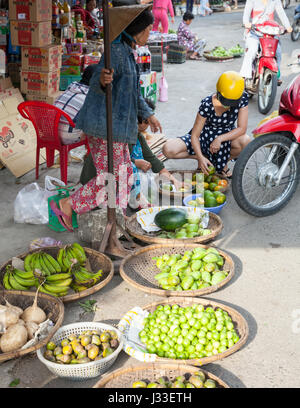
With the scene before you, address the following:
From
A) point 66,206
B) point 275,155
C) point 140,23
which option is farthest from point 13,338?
point 275,155

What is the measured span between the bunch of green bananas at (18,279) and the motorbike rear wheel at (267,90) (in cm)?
489

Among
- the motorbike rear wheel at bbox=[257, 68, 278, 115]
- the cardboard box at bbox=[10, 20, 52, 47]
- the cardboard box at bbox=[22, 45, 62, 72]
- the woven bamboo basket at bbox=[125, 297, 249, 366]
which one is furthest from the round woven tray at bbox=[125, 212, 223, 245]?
the motorbike rear wheel at bbox=[257, 68, 278, 115]

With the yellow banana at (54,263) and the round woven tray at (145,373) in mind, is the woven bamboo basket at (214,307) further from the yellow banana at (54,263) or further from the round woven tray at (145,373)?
the yellow banana at (54,263)

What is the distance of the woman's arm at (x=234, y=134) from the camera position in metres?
4.26

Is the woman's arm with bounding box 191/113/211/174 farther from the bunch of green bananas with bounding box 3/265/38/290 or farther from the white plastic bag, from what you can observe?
the bunch of green bananas with bounding box 3/265/38/290

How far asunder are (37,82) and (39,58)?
0.29 metres

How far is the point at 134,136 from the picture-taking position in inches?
125

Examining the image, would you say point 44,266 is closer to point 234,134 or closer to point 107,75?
point 107,75

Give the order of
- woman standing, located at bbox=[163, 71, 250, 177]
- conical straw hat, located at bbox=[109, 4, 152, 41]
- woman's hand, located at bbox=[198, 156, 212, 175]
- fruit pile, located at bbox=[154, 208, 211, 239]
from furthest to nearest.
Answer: woman's hand, located at bbox=[198, 156, 212, 175] → woman standing, located at bbox=[163, 71, 250, 177] → fruit pile, located at bbox=[154, 208, 211, 239] → conical straw hat, located at bbox=[109, 4, 152, 41]

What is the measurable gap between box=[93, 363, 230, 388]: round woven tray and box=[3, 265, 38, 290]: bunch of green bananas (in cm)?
98

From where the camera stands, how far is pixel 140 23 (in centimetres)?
297

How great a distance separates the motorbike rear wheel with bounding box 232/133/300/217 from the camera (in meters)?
3.78

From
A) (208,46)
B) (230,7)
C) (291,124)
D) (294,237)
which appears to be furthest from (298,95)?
(230,7)

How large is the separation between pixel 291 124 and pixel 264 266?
127 cm
